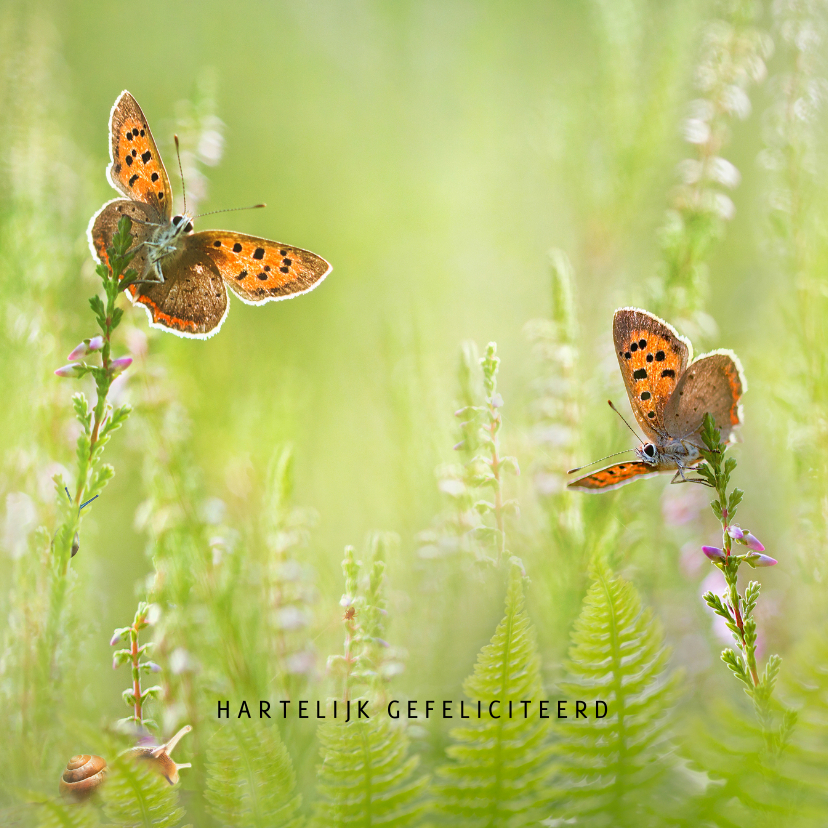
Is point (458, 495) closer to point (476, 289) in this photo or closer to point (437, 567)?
point (437, 567)

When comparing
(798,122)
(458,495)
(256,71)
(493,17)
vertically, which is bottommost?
(458,495)

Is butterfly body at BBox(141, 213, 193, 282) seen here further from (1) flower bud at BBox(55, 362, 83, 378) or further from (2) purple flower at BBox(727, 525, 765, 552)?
(2) purple flower at BBox(727, 525, 765, 552)

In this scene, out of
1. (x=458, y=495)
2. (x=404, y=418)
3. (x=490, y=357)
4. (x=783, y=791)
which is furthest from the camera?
(x=404, y=418)

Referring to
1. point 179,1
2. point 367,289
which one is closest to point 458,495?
point 367,289

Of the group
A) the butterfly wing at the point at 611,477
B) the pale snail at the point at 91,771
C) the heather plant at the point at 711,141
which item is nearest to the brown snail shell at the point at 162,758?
the pale snail at the point at 91,771

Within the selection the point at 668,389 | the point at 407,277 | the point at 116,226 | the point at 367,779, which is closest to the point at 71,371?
the point at 116,226

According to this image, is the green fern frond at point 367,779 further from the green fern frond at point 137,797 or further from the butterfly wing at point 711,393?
the butterfly wing at point 711,393
